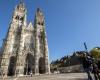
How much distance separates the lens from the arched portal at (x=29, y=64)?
45.0m

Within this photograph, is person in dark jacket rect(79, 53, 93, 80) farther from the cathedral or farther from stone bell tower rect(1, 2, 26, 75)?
stone bell tower rect(1, 2, 26, 75)

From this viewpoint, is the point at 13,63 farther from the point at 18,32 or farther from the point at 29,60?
the point at 18,32

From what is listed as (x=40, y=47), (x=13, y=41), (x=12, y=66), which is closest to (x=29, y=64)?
(x=12, y=66)

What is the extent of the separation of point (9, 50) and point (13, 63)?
15.0 feet

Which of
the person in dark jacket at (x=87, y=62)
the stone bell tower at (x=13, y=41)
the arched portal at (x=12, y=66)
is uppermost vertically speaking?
the stone bell tower at (x=13, y=41)

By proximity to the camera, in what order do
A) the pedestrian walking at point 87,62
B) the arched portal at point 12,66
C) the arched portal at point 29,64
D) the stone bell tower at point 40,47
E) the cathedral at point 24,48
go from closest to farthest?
the pedestrian walking at point 87,62 < the arched portal at point 12,66 < the cathedral at point 24,48 < the arched portal at point 29,64 < the stone bell tower at point 40,47

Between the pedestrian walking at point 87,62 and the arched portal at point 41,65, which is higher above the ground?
the arched portal at point 41,65

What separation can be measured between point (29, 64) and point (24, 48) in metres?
5.97

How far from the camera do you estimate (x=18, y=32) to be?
49125 millimetres

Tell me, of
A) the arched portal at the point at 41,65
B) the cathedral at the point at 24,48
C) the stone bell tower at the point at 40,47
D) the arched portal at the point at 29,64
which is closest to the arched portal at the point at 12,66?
the cathedral at the point at 24,48

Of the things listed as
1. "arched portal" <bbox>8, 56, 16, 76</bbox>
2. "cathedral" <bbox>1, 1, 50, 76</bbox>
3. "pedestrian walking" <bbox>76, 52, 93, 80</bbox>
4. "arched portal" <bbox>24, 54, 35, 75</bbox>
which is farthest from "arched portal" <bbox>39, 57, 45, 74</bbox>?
"pedestrian walking" <bbox>76, 52, 93, 80</bbox>

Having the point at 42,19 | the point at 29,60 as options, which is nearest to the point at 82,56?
the point at 29,60

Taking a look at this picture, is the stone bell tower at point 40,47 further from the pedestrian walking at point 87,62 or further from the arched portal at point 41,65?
the pedestrian walking at point 87,62

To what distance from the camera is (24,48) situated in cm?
4722
